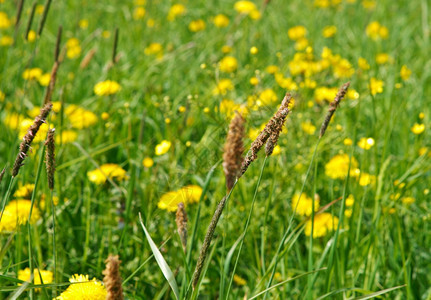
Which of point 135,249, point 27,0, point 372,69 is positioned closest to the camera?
point 135,249

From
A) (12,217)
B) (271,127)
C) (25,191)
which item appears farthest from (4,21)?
(271,127)

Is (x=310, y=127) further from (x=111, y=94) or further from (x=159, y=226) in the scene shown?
(x=111, y=94)

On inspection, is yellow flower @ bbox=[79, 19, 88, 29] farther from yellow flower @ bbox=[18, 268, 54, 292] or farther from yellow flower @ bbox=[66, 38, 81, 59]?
yellow flower @ bbox=[18, 268, 54, 292]

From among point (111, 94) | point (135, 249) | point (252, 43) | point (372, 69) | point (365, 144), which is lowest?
point (135, 249)

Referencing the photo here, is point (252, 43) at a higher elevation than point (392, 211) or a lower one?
higher

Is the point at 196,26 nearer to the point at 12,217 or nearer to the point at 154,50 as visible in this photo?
the point at 154,50

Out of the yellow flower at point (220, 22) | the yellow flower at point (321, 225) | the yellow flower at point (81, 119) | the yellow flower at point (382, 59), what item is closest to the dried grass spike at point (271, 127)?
the yellow flower at point (321, 225)

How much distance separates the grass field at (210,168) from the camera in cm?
132

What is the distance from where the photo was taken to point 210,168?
1.50 m

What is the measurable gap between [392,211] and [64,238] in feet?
3.66

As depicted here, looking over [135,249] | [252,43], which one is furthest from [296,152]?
[252,43]

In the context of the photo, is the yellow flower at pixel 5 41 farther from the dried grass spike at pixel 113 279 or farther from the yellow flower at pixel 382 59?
the dried grass spike at pixel 113 279

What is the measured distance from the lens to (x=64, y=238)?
5.97 feet

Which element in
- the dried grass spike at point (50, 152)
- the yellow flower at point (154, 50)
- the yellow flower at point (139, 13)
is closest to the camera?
the dried grass spike at point (50, 152)
